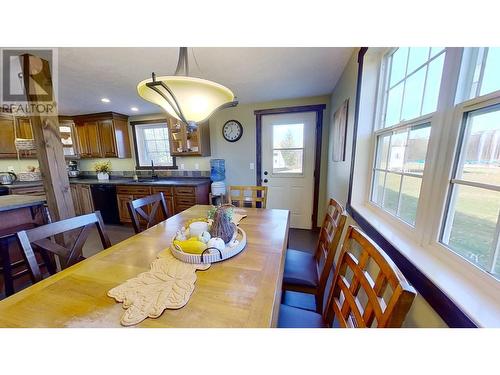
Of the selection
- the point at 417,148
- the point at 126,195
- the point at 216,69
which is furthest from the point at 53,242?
the point at 126,195

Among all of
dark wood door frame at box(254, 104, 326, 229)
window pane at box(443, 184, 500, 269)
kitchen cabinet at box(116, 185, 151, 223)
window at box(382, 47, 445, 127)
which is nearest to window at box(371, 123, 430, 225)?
window at box(382, 47, 445, 127)

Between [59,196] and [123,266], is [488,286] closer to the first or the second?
[123,266]

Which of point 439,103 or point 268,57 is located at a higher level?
point 268,57

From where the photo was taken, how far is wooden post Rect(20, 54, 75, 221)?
151 cm

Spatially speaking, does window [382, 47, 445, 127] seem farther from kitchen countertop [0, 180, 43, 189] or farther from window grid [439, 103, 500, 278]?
kitchen countertop [0, 180, 43, 189]

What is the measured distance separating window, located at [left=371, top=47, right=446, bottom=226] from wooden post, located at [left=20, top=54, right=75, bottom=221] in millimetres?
2661

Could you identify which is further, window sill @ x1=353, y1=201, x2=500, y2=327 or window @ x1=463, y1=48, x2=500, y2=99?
window @ x1=463, y1=48, x2=500, y2=99

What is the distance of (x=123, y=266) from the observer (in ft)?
2.97

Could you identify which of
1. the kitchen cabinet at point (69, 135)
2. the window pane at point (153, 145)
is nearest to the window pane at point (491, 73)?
the window pane at point (153, 145)

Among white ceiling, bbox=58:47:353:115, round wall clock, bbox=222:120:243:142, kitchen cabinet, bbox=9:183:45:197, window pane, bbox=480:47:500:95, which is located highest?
white ceiling, bbox=58:47:353:115
